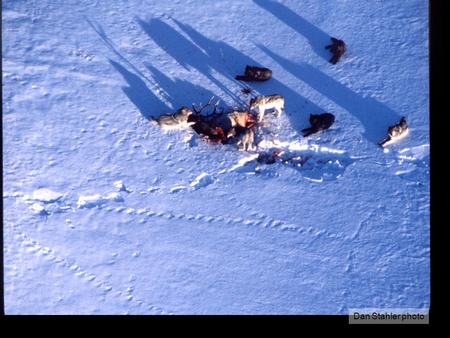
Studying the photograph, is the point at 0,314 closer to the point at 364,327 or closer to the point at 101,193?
the point at 101,193

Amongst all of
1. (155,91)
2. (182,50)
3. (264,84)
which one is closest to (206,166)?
(155,91)

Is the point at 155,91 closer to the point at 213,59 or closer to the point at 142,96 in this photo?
the point at 142,96

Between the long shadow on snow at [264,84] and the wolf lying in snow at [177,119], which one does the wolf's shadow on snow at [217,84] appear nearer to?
the long shadow on snow at [264,84]

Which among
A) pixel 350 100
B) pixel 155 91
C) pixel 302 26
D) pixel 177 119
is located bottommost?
pixel 177 119

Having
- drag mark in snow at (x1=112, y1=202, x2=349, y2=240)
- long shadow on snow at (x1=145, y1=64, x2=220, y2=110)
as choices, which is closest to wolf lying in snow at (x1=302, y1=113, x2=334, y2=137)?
drag mark in snow at (x1=112, y1=202, x2=349, y2=240)

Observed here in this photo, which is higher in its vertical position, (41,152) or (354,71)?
(354,71)

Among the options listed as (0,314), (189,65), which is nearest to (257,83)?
(189,65)

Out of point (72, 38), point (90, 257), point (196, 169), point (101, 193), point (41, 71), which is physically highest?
point (72, 38)
